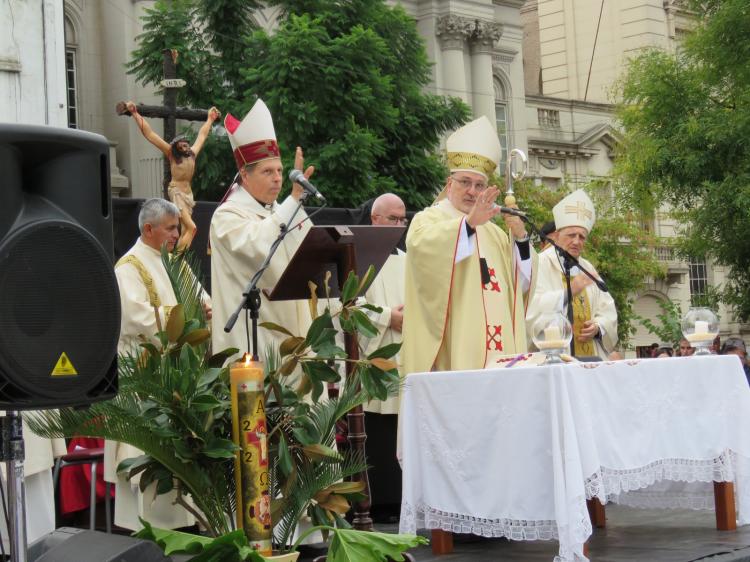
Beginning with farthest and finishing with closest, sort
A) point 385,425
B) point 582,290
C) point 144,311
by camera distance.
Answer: point 582,290 → point 385,425 → point 144,311

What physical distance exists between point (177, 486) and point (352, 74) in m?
16.6

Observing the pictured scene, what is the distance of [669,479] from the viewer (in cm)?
668

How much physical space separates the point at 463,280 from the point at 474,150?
0.80 meters

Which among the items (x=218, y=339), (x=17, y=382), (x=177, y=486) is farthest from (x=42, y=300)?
(x=218, y=339)

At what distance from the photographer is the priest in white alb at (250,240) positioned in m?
6.86

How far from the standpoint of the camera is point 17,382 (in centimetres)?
370

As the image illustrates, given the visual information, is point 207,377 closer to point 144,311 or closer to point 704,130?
point 144,311

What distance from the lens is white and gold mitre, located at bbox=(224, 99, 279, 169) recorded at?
7012mm

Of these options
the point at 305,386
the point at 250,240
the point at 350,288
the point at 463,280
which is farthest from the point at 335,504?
the point at 463,280

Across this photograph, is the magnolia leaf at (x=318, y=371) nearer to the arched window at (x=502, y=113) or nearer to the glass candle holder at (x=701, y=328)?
the glass candle holder at (x=701, y=328)

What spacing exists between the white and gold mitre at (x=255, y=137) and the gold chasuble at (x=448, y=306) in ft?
3.15

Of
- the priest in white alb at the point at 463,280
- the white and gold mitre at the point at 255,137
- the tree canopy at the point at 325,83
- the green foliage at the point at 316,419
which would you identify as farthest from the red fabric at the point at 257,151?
the tree canopy at the point at 325,83

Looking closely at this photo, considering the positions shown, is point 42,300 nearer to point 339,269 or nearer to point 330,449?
point 330,449

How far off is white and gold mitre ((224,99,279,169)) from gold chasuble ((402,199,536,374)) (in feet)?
3.15
